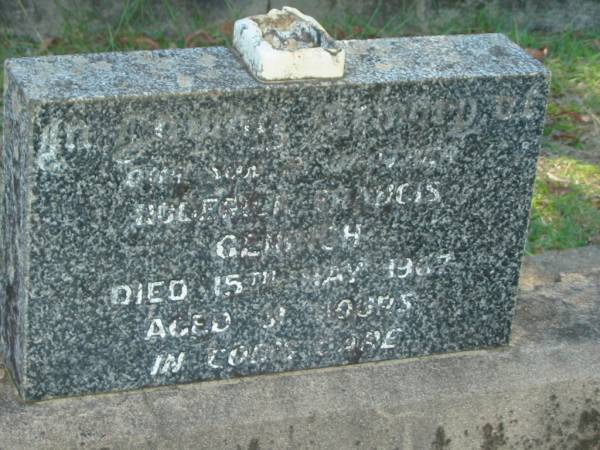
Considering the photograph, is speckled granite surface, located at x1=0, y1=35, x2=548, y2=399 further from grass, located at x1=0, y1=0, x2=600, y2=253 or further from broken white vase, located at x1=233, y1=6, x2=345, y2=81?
grass, located at x1=0, y1=0, x2=600, y2=253

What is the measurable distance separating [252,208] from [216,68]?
317 millimetres

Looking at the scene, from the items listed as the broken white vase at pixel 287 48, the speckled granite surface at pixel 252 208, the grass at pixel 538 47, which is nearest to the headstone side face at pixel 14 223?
the speckled granite surface at pixel 252 208

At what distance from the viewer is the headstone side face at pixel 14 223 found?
2.98 metres

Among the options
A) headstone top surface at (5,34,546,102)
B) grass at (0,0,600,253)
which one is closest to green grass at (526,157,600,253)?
grass at (0,0,600,253)

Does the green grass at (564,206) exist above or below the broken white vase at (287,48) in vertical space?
below

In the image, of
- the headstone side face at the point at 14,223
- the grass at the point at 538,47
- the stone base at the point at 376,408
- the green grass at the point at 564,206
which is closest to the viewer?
the headstone side face at the point at 14,223

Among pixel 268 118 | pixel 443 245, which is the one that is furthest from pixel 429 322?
pixel 268 118

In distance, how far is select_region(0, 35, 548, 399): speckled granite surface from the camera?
9.85ft

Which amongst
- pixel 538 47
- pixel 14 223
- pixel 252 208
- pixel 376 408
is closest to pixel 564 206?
pixel 538 47

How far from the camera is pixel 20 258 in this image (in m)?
3.07

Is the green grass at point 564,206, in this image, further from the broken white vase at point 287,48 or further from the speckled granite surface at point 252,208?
the broken white vase at point 287,48

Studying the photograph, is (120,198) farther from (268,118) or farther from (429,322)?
(429,322)

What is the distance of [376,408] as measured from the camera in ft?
10.8

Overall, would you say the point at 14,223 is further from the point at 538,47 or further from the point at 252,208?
the point at 538,47
